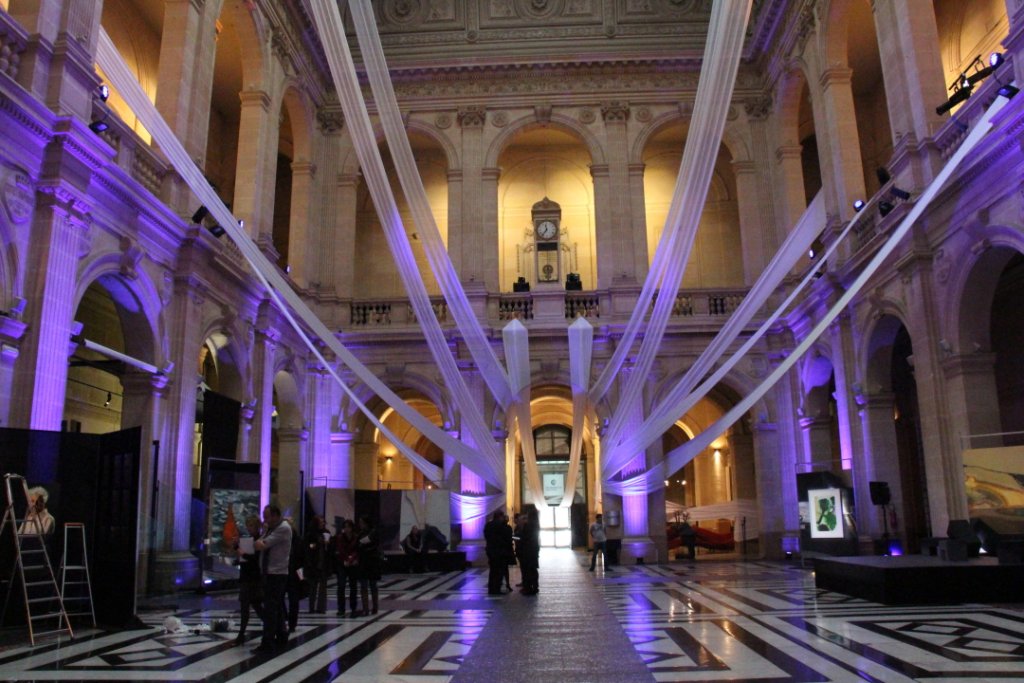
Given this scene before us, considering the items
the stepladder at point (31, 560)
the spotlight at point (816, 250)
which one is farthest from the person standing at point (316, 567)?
the spotlight at point (816, 250)

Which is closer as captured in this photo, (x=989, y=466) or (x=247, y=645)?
(x=247, y=645)

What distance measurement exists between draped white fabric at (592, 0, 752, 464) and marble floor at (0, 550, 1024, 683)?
3.50 m

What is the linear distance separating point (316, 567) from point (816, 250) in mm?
12896

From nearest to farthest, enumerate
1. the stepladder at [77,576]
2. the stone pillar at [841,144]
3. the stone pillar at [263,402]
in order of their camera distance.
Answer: the stepladder at [77,576] → the stone pillar at [263,402] → the stone pillar at [841,144]

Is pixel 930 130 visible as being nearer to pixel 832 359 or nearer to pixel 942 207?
pixel 942 207

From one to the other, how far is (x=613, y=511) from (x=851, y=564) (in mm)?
8759

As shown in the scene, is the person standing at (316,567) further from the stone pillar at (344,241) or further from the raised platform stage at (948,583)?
the stone pillar at (344,241)

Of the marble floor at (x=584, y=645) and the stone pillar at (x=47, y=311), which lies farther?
the stone pillar at (x=47, y=311)

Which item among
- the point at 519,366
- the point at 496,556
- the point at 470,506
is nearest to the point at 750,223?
the point at 470,506

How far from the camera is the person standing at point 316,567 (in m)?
8.73

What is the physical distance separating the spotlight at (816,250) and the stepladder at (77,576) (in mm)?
13740

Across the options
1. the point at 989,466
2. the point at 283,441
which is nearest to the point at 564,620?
the point at 989,466

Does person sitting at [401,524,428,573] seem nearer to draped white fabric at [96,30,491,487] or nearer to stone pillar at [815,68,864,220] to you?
draped white fabric at [96,30,491,487]

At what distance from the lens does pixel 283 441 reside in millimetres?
17797
